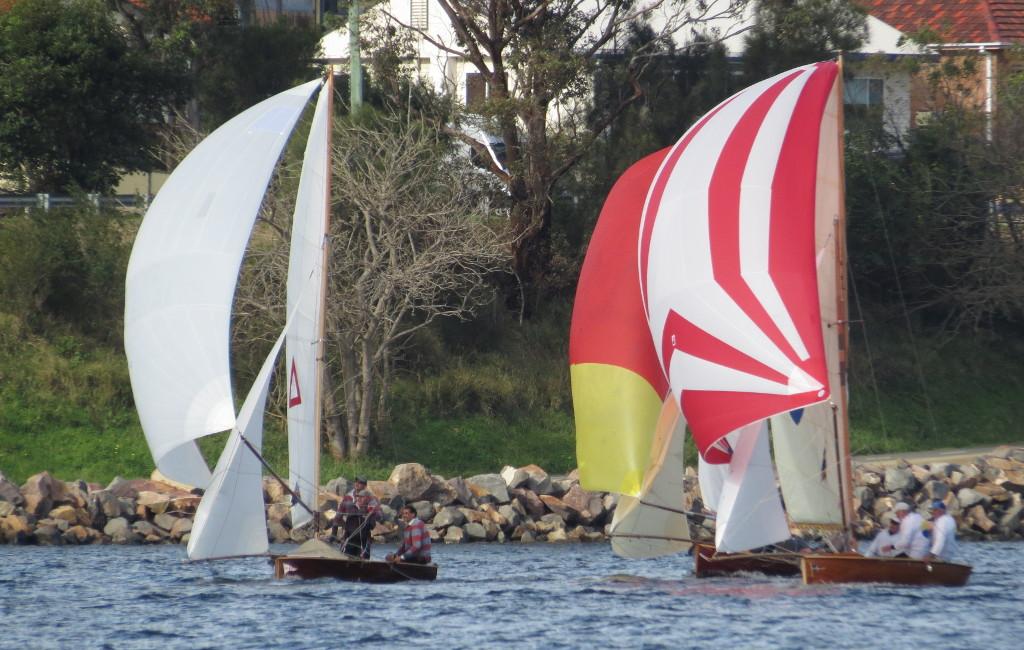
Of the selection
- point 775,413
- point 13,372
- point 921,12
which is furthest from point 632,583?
Answer: point 921,12

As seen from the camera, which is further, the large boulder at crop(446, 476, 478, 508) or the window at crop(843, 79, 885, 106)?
the window at crop(843, 79, 885, 106)

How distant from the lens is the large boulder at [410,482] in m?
28.3

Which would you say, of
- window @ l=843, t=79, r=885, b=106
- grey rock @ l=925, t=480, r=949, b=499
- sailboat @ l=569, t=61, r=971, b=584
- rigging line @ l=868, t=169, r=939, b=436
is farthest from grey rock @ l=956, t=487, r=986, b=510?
window @ l=843, t=79, r=885, b=106

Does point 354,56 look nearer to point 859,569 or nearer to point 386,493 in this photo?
point 386,493

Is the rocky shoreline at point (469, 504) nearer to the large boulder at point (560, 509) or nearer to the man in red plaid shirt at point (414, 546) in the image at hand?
the large boulder at point (560, 509)

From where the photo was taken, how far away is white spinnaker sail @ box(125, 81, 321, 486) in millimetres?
18156

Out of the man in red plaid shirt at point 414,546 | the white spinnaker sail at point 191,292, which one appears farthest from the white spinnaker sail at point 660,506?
the white spinnaker sail at point 191,292

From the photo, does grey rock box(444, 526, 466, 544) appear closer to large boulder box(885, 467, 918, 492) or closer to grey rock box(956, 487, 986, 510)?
large boulder box(885, 467, 918, 492)

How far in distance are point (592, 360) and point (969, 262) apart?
68.1 feet

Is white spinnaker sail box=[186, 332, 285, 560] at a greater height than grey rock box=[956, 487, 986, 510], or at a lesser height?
greater

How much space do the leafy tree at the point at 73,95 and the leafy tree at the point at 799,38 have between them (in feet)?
45.7

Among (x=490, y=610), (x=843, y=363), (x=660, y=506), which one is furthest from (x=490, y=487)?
(x=843, y=363)

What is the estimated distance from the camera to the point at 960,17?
4728cm

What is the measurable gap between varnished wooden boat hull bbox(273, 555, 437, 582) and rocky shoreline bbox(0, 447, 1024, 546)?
6.45 metres
